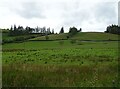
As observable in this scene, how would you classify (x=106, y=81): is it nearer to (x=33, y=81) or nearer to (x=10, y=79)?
(x=33, y=81)

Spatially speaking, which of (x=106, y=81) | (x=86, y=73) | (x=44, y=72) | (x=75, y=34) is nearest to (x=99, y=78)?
(x=106, y=81)

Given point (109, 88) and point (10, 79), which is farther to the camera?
point (10, 79)

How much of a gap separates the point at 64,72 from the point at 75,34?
135135 mm

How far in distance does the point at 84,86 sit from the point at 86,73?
2907 millimetres

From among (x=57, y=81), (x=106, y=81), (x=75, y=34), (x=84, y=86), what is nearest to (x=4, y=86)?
(x=57, y=81)

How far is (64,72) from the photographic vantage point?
39.5ft

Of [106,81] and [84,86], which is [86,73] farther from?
[84,86]

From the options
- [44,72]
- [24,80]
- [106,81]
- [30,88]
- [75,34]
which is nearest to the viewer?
[30,88]

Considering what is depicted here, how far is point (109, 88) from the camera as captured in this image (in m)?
8.81

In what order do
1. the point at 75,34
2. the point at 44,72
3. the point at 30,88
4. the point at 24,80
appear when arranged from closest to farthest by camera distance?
the point at 30,88 < the point at 24,80 < the point at 44,72 < the point at 75,34

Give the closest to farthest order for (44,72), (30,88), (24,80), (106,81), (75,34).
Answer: (30,88) < (24,80) < (106,81) < (44,72) < (75,34)

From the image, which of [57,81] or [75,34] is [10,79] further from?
[75,34]

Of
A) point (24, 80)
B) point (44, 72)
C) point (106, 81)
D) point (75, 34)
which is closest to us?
point (24, 80)

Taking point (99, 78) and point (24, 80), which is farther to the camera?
point (99, 78)
